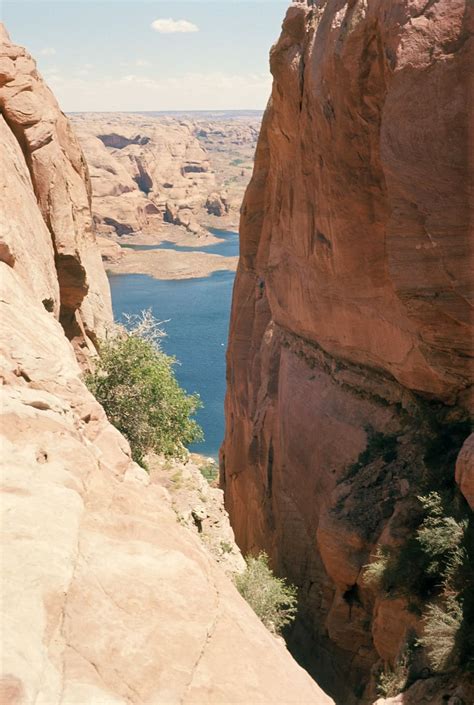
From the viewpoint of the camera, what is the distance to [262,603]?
44.7ft

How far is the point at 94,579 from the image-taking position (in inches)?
247

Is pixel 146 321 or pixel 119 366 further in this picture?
pixel 146 321

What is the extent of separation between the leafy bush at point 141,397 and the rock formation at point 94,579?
5.74 metres

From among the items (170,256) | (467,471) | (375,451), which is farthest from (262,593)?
(170,256)

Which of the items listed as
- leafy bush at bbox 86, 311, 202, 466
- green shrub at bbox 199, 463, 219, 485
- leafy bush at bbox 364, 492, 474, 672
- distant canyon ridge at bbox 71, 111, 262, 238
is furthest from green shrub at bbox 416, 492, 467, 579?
distant canyon ridge at bbox 71, 111, 262, 238

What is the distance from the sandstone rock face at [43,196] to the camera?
42.7 feet

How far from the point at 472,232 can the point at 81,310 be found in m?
10.4

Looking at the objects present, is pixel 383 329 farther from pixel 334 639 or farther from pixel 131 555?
pixel 131 555

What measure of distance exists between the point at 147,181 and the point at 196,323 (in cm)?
6285

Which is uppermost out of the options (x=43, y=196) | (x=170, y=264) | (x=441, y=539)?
(x=43, y=196)

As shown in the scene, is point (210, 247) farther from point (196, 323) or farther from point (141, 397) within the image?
point (141, 397)

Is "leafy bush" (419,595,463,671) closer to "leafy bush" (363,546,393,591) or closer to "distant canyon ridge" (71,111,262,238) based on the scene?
"leafy bush" (363,546,393,591)

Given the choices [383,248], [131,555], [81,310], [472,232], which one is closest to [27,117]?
[81,310]

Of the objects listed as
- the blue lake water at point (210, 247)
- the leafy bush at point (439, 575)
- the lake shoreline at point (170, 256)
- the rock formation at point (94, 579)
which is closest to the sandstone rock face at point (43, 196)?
the rock formation at point (94, 579)
